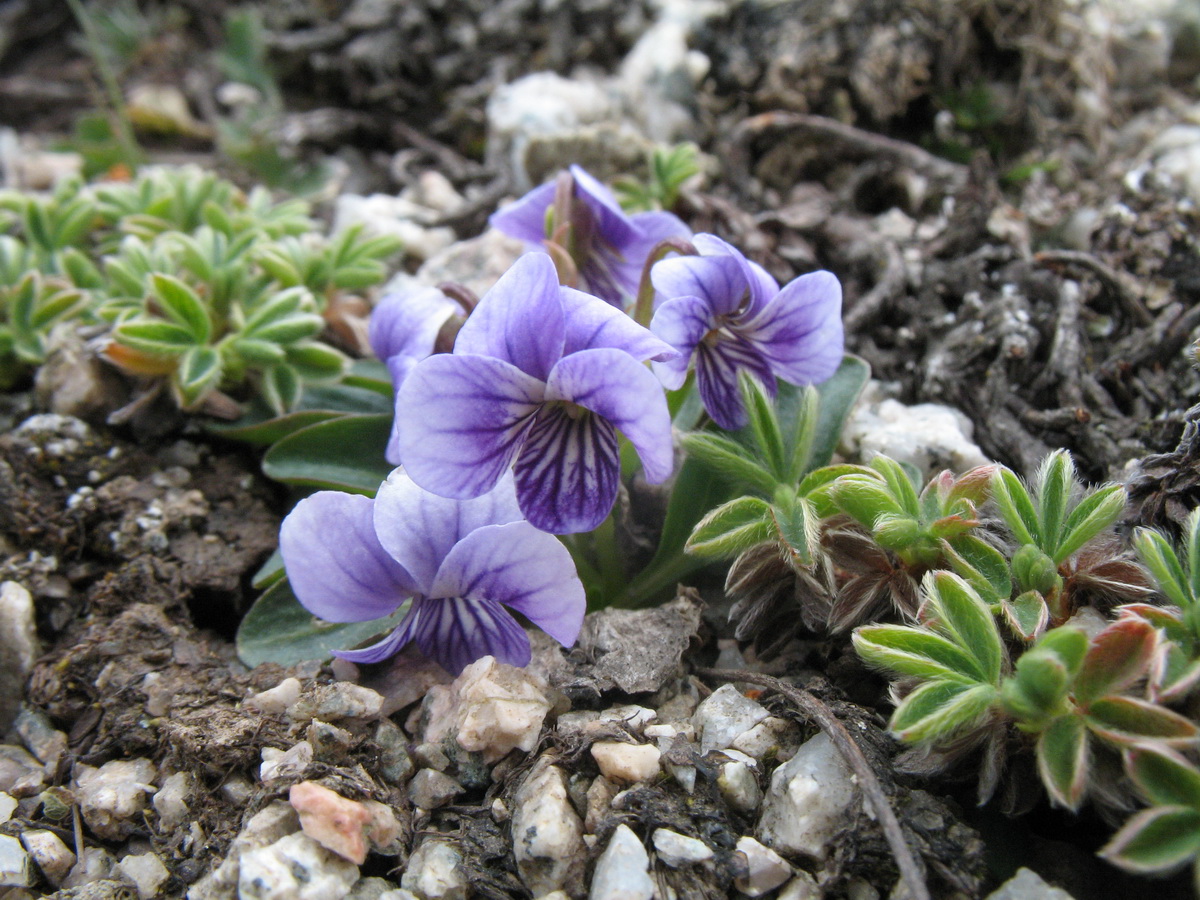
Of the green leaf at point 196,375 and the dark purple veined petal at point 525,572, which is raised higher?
the dark purple veined petal at point 525,572

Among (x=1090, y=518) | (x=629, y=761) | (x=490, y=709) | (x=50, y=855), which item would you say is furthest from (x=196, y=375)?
(x=1090, y=518)

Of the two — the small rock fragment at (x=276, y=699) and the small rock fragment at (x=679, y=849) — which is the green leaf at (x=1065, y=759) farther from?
the small rock fragment at (x=276, y=699)

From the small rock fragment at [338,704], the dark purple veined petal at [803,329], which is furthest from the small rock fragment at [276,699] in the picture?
the dark purple veined petal at [803,329]

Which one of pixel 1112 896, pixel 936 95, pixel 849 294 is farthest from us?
pixel 936 95

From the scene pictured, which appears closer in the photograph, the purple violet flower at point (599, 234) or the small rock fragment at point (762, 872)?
the small rock fragment at point (762, 872)

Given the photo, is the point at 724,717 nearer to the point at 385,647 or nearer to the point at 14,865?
the point at 385,647

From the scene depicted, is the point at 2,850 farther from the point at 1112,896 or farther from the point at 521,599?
the point at 1112,896

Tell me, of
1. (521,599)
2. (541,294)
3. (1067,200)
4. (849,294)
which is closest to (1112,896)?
(521,599)

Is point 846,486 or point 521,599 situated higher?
point 846,486
